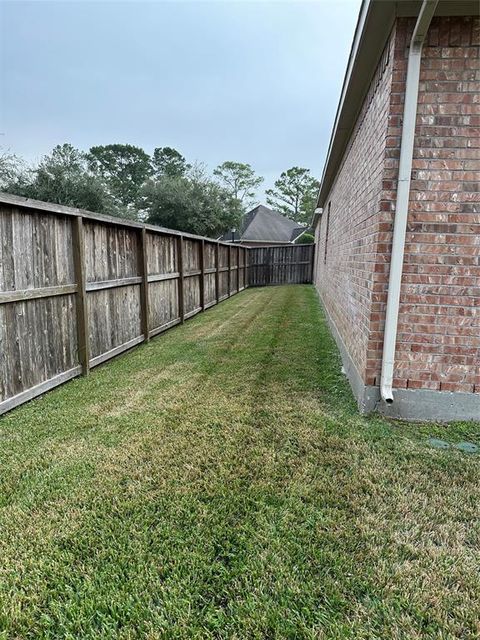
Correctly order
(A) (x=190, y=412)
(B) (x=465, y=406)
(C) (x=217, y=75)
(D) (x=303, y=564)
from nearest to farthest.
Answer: (D) (x=303, y=564)
(B) (x=465, y=406)
(A) (x=190, y=412)
(C) (x=217, y=75)

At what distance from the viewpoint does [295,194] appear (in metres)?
41.9

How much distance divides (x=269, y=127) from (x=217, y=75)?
47.9 feet

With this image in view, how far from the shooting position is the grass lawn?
53.1 inches

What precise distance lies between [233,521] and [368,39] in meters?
3.59

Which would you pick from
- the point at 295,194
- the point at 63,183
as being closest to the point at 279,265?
the point at 63,183

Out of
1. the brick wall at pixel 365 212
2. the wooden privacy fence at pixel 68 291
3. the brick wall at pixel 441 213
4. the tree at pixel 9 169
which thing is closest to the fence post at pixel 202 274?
the wooden privacy fence at pixel 68 291

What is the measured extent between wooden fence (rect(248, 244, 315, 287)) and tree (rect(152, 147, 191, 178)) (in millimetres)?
28427

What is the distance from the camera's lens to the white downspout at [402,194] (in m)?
2.46

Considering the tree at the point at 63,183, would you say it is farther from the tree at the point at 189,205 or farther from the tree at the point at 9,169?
the tree at the point at 189,205

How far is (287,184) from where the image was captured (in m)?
41.4

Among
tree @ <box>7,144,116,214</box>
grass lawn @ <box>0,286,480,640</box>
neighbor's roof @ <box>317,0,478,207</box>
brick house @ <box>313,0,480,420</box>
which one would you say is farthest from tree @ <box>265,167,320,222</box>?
grass lawn @ <box>0,286,480,640</box>

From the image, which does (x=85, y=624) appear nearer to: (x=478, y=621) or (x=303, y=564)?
(x=303, y=564)

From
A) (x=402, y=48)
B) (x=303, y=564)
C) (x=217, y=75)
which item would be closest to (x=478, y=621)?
(x=303, y=564)

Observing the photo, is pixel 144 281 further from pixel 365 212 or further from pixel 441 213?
pixel 441 213
